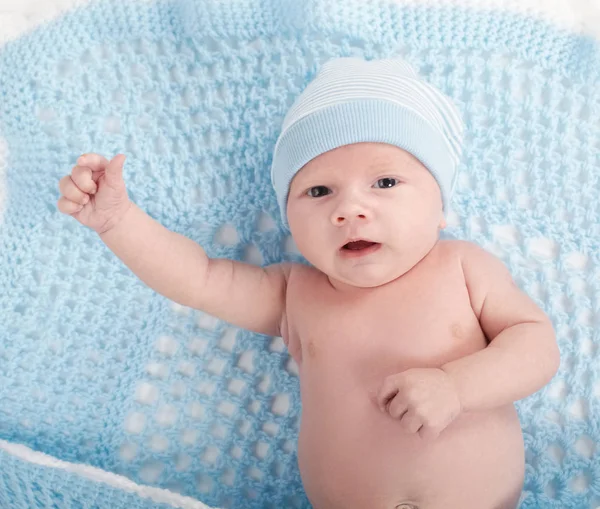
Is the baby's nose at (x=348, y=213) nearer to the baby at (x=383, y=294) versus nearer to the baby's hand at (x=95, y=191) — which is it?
the baby at (x=383, y=294)

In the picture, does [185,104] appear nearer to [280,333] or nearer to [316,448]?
[280,333]

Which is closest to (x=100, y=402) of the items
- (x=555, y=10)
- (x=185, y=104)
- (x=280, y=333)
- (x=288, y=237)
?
(x=280, y=333)

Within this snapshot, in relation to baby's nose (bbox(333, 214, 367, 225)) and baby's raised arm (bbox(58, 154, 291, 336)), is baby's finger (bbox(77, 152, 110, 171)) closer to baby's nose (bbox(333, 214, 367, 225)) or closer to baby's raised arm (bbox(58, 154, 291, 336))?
baby's raised arm (bbox(58, 154, 291, 336))

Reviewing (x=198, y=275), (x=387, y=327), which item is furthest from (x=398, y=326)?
(x=198, y=275)

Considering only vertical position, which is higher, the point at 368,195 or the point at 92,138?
the point at 92,138

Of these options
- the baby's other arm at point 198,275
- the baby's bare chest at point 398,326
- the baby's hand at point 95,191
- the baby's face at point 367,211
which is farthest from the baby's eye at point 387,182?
the baby's hand at point 95,191

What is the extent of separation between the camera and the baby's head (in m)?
1.11

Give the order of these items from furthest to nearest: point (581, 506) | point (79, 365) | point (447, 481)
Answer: point (79, 365) → point (581, 506) → point (447, 481)

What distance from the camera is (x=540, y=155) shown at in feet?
4.47

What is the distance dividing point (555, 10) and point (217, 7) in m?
0.64

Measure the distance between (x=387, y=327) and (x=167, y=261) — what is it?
38 cm

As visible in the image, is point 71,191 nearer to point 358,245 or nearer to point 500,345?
point 358,245

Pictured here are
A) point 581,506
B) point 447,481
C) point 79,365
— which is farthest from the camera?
point 79,365

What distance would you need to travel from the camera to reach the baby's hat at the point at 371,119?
1132 mm
